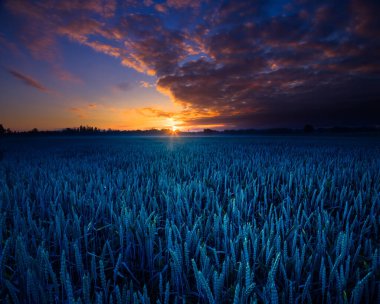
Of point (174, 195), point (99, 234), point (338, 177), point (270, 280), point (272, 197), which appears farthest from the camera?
point (338, 177)

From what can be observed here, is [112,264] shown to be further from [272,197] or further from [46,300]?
[272,197]

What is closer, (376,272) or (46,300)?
(46,300)

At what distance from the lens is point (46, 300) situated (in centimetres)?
81

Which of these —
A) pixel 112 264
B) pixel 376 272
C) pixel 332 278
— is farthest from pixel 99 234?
pixel 376 272

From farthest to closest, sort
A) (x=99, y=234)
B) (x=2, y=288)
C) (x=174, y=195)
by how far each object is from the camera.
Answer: (x=174, y=195), (x=99, y=234), (x=2, y=288)

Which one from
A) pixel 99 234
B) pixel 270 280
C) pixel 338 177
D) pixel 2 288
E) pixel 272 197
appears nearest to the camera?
pixel 270 280

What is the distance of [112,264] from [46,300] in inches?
17.4

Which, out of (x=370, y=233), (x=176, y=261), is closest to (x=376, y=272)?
(x=370, y=233)

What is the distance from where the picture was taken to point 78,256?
98cm

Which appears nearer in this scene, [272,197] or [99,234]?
→ [99,234]

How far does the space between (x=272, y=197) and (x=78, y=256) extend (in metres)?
1.97

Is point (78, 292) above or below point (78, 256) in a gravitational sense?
below

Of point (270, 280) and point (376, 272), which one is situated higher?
point (270, 280)

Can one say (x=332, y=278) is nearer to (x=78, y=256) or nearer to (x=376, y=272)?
(x=376, y=272)
